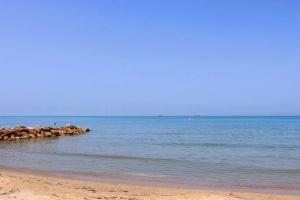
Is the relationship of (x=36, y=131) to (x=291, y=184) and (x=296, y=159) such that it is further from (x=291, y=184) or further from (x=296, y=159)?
(x=291, y=184)

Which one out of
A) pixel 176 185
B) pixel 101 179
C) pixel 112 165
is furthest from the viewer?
pixel 112 165

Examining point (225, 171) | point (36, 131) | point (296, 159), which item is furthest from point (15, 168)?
point (36, 131)

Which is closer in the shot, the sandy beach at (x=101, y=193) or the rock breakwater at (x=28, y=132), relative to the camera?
the sandy beach at (x=101, y=193)

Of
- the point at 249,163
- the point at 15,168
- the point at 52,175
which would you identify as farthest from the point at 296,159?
the point at 15,168

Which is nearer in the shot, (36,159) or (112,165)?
(112,165)

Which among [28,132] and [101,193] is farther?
[28,132]

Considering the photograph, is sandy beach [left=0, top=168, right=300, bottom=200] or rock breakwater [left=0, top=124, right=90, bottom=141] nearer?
sandy beach [left=0, top=168, right=300, bottom=200]

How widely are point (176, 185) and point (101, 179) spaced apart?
3.37 metres

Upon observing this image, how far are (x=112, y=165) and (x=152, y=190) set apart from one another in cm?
789

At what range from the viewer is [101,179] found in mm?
16859

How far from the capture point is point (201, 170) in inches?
770

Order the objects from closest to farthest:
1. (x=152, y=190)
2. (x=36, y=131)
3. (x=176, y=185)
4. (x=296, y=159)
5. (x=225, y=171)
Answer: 1. (x=152, y=190)
2. (x=176, y=185)
3. (x=225, y=171)
4. (x=296, y=159)
5. (x=36, y=131)

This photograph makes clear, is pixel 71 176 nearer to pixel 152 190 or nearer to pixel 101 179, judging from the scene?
pixel 101 179

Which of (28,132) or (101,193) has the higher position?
(101,193)
